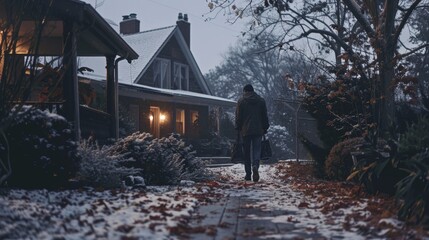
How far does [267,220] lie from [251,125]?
5355mm

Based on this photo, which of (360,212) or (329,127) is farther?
(329,127)

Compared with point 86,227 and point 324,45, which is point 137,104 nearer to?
point 324,45

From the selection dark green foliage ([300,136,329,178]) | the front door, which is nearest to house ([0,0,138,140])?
dark green foliage ([300,136,329,178])

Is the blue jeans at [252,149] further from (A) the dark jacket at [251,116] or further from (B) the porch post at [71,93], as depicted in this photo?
(B) the porch post at [71,93]

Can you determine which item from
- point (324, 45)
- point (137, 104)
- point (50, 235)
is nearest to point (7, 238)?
point (50, 235)

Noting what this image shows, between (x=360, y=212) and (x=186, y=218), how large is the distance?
5.46 ft

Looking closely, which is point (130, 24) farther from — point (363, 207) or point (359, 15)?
point (363, 207)

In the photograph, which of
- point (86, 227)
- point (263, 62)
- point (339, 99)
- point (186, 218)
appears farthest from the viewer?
point (263, 62)

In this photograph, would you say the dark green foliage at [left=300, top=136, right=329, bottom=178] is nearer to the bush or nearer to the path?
the bush

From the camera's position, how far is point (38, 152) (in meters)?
7.12

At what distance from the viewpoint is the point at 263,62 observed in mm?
54594

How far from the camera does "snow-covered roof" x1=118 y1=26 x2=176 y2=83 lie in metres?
25.5

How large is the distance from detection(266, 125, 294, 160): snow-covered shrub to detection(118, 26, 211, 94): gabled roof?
6.45 metres

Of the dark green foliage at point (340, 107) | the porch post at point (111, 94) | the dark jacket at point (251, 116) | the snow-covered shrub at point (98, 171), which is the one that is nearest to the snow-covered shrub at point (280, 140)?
the porch post at point (111, 94)
